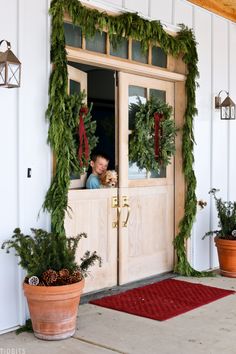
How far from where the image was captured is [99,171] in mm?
4848

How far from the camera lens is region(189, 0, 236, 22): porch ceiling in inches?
223

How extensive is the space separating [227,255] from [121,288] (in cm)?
127

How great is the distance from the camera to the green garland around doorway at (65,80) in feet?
13.1

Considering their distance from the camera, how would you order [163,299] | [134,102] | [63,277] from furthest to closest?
1. [134,102]
2. [163,299]
3. [63,277]

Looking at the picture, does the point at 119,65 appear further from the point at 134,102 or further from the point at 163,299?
the point at 163,299

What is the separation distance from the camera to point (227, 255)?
213 inches

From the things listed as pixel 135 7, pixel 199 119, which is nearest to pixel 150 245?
pixel 199 119

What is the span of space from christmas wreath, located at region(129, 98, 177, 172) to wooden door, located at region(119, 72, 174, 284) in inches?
3.5

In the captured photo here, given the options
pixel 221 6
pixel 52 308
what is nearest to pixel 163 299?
pixel 52 308

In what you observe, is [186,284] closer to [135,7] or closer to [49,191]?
[49,191]

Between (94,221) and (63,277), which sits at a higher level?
(94,221)

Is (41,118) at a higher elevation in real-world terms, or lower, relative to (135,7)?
lower

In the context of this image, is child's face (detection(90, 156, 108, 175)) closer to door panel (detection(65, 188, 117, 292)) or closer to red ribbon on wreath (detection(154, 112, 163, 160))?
door panel (detection(65, 188, 117, 292))

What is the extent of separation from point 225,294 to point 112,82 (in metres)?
2.30
